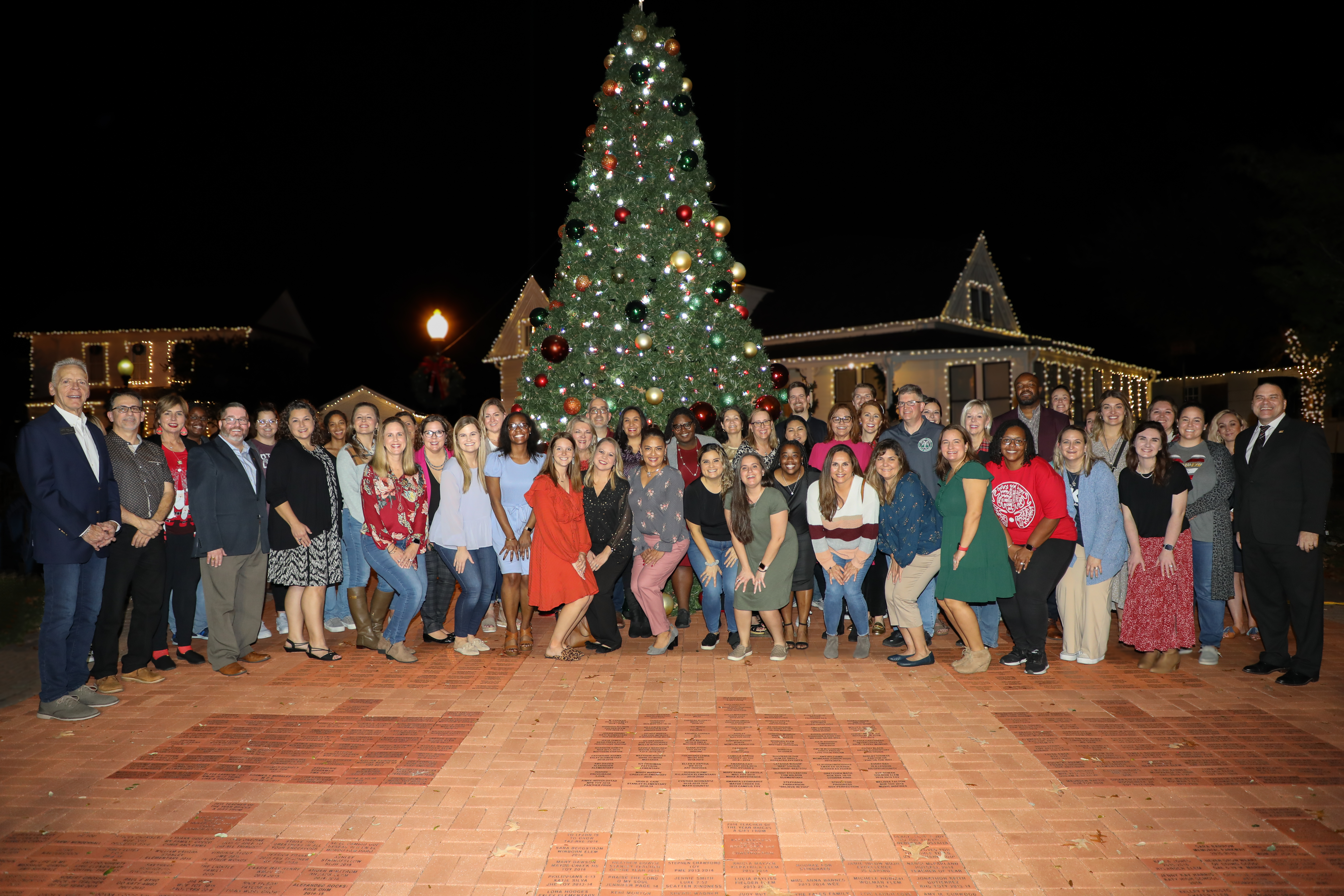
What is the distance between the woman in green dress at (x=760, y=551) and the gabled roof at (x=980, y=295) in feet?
65.1

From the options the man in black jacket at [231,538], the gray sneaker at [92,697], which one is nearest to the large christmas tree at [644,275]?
the man in black jacket at [231,538]

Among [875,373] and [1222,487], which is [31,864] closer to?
[1222,487]

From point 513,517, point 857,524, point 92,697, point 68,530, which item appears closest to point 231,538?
point 68,530

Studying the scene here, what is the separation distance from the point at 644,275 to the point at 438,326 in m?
6.52

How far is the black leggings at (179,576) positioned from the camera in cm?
620

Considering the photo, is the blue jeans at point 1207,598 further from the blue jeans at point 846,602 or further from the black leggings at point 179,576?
the black leggings at point 179,576

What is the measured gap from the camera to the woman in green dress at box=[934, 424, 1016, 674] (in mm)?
6070

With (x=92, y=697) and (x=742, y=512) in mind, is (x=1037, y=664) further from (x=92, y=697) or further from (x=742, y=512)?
(x=92, y=697)

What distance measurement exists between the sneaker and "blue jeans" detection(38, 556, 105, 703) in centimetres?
684

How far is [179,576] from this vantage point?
6.27 m

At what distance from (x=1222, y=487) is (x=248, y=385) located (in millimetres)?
32974

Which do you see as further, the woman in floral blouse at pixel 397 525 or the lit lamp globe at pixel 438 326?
the lit lamp globe at pixel 438 326

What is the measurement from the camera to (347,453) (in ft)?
22.3

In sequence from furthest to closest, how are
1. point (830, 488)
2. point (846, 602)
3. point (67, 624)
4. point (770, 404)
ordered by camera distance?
point (770, 404)
point (846, 602)
point (830, 488)
point (67, 624)
